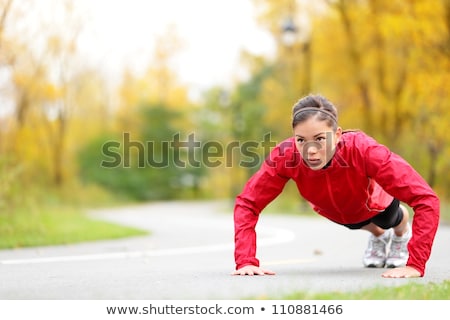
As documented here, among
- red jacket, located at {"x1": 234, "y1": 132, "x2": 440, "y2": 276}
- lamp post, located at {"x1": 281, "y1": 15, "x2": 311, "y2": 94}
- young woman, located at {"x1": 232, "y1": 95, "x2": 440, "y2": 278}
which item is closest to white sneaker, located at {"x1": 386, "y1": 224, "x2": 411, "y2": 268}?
young woman, located at {"x1": 232, "y1": 95, "x2": 440, "y2": 278}

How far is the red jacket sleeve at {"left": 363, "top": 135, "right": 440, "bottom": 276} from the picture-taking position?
5.22m

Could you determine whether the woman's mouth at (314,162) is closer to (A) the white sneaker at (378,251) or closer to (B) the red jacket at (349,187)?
(B) the red jacket at (349,187)

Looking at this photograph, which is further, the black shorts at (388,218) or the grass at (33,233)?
the grass at (33,233)

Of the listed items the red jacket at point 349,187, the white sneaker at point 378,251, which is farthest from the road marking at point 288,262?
the red jacket at point 349,187

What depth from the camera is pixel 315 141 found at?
17.3 ft

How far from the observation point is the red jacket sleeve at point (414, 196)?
5.22 m

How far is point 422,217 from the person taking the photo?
17.2 feet

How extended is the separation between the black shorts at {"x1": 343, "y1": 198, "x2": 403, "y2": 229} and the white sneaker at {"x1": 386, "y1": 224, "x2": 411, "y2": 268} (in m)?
0.31

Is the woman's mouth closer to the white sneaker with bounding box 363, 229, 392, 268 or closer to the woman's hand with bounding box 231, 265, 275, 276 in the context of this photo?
the woman's hand with bounding box 231, 265, 275, 276

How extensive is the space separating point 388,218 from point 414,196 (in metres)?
0.86

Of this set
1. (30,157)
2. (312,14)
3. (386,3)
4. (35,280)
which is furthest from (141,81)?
(35,280)

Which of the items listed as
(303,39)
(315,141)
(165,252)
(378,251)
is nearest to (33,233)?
(165,252)

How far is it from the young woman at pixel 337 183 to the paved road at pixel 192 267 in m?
0.28

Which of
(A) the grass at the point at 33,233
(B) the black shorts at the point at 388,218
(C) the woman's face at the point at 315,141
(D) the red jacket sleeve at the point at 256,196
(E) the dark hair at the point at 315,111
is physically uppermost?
(E) the dark hair at the point at 315,111
